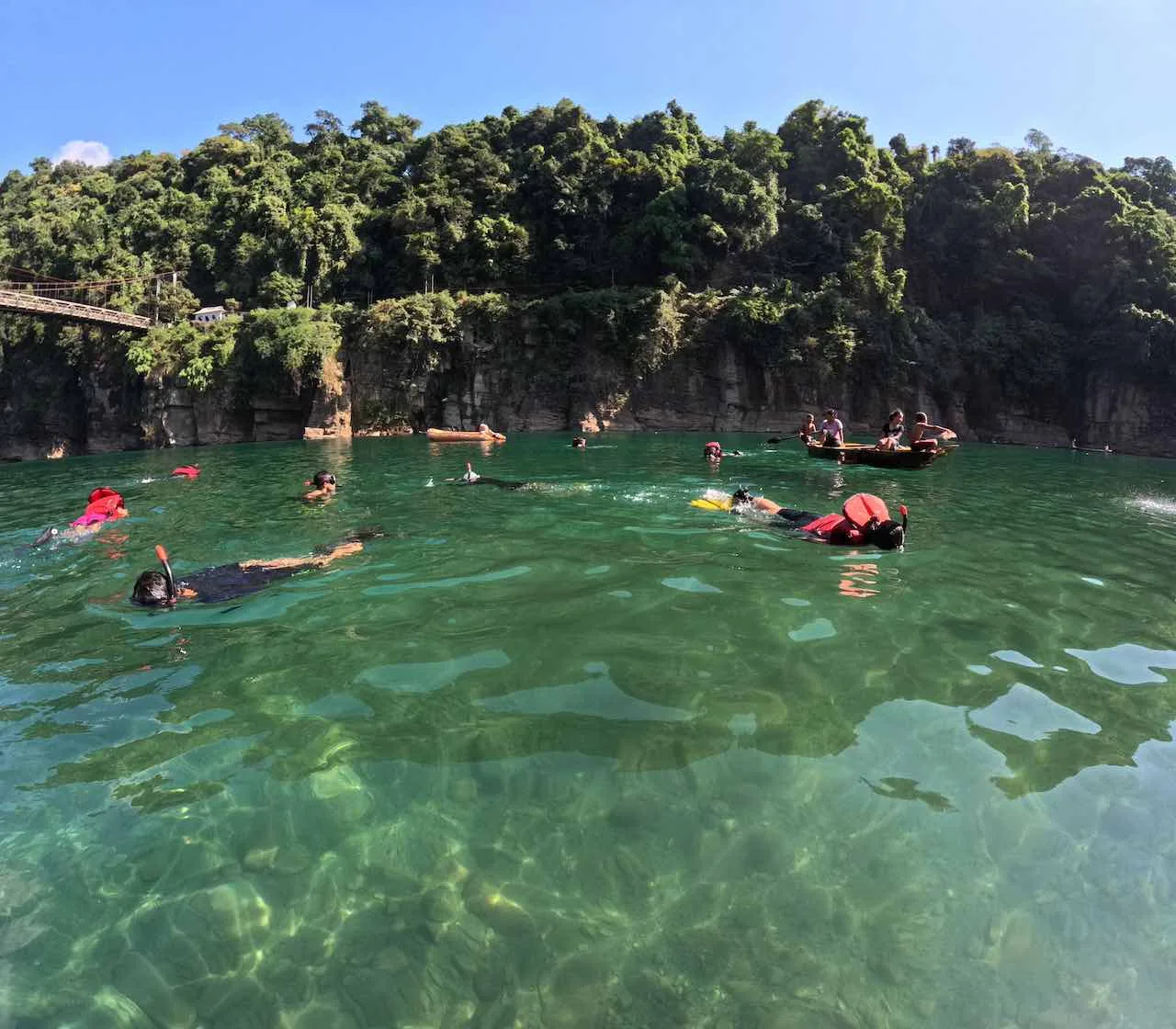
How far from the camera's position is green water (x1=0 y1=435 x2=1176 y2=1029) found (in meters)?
2.23

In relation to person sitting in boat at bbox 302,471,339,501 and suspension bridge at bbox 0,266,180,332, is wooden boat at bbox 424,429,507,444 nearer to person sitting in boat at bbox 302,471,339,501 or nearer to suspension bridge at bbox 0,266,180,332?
person sitting in boat at bbox 302,471,339,501

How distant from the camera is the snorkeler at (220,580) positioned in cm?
582

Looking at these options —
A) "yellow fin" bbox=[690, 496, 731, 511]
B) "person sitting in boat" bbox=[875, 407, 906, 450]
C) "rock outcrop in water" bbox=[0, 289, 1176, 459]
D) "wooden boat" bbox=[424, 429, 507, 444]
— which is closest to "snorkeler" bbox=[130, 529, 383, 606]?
"yellow fin" bbox=[690, 496, 731, 511]

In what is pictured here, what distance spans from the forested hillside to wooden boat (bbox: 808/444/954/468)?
2141cm

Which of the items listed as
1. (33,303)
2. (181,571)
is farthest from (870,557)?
(33,303)

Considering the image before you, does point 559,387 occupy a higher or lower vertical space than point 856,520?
higher

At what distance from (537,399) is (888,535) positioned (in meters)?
31.4

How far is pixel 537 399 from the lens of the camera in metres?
37.6

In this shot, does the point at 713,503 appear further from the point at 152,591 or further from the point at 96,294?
the point at 96,294

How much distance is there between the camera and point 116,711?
3902 mm

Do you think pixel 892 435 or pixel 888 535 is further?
pixel 892 435

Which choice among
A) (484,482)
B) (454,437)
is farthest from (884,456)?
(454,437)

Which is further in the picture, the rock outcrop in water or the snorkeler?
the rock outcrop in water

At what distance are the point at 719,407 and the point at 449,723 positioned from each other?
3633 centimetres
